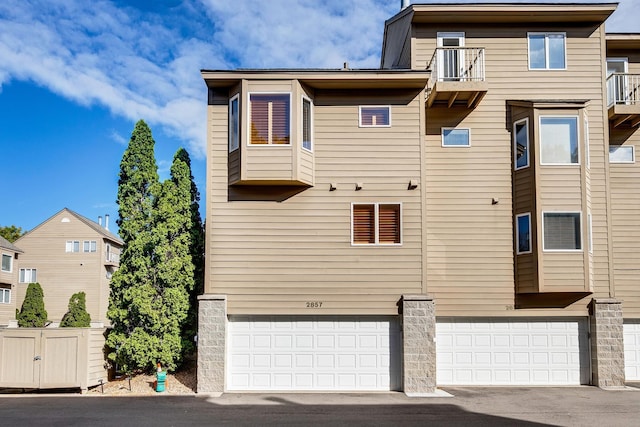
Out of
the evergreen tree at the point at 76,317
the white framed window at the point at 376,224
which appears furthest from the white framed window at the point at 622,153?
the evergreen tree at the point at 76,317

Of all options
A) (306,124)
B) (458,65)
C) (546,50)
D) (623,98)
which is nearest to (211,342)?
(306,124)

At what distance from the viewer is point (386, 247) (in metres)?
11.9

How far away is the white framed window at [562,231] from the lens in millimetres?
11969

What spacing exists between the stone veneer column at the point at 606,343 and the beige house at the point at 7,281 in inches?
1248

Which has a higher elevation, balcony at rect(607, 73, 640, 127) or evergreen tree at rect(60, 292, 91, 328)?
Result: balcony at rect(607, 73, 640, 127)

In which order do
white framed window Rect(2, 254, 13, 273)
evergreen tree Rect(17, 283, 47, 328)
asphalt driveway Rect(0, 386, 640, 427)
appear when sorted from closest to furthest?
asphalt driveway Rect(0, 386, 640, 427) < evergreen tree Rect(17, 283, 47, 328) < white framed window Rect(2, 254, 13, 273)

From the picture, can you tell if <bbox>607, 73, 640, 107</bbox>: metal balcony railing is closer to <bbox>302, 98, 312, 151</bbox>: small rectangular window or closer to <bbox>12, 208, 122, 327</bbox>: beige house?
<bbox>302, 98, 312, 151</bbox>: small rectangular window

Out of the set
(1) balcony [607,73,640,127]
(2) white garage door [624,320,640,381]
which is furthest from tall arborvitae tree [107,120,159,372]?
(1) balcony [607,73,640,127]

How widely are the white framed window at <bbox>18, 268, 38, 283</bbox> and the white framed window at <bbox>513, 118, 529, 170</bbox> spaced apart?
32.0m

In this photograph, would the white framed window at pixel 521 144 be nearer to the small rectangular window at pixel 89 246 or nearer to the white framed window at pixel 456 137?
the white framed window at pixel 456 137

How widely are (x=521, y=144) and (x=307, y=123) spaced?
5472mm

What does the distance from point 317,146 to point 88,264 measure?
2652 centimetres

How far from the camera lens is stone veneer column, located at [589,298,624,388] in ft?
39.1

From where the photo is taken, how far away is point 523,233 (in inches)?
484
